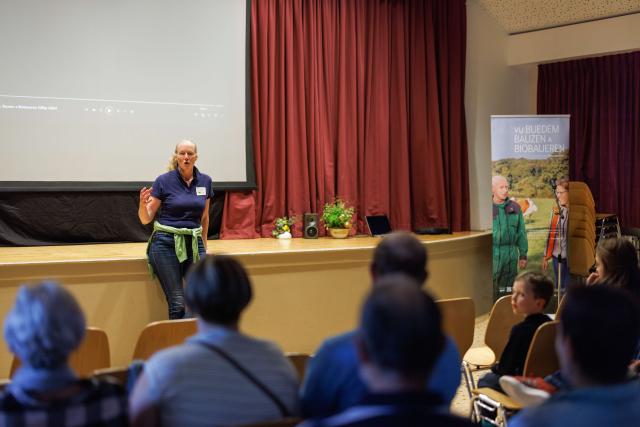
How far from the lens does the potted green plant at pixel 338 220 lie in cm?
611

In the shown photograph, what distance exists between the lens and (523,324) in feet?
9.29

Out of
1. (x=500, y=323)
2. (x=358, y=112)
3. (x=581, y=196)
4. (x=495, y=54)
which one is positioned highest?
(x=495, y=54)

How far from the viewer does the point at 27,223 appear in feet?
17.1

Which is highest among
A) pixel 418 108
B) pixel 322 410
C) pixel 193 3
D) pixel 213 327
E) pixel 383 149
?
pixel 193 3

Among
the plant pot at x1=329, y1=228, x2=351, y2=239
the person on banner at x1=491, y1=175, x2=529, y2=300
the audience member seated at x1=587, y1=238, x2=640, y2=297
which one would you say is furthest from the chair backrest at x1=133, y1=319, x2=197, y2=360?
the person on banner at x1=491, y1=175, x2=529, y2=300

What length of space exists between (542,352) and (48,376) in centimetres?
191

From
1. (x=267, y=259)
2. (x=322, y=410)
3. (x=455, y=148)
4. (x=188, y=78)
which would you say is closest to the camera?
(x=322, y=410)

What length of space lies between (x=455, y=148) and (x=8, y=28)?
433cm

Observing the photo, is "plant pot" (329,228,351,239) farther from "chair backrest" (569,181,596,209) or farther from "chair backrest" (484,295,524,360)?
"chair backrest" (484,295,524,360)

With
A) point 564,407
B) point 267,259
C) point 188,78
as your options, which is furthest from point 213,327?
point 188,78

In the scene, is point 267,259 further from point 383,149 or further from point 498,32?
point 498,32

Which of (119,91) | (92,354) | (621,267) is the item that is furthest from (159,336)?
(119,91)

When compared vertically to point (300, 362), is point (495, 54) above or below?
above

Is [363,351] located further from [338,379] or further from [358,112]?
[358,112]
